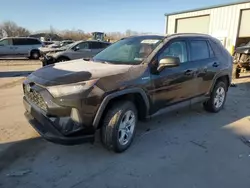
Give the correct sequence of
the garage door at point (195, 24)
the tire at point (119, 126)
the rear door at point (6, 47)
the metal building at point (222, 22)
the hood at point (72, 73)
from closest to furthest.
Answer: the hood at point (72, 73) → the tire at point (119, 126) → the metal building at point (222, 22) → the garage door at point (195, 24) → the rear door at point (6, 47)

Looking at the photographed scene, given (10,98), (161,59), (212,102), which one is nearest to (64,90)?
(161,59)

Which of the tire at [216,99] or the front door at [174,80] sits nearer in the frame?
the front door at [174,80]

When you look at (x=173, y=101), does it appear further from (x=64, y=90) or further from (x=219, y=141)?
(x=64, y=90)

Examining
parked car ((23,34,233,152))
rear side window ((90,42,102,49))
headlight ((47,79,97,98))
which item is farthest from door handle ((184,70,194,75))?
rear side window ((90,42,102,49))

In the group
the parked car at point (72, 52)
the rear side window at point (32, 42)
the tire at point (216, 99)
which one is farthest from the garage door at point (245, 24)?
the rear side window at point (32, 42)

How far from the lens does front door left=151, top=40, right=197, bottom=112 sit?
4.07 meters

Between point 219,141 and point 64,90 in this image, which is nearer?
point 64,90

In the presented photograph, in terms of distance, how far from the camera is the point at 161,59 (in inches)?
156

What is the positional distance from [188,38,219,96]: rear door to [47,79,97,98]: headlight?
251cm

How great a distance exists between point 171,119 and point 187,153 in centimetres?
161

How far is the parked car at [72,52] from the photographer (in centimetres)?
1248

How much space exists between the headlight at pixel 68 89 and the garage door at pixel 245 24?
16902 mm

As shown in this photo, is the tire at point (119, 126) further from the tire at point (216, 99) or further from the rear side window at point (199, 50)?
the tire at point (216, 99)

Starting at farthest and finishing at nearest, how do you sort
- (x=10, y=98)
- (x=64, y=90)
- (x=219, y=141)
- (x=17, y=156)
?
(x=10, y=98)
(x=219, y=141)
(x=17, y=156)
(x=64, y=90)
